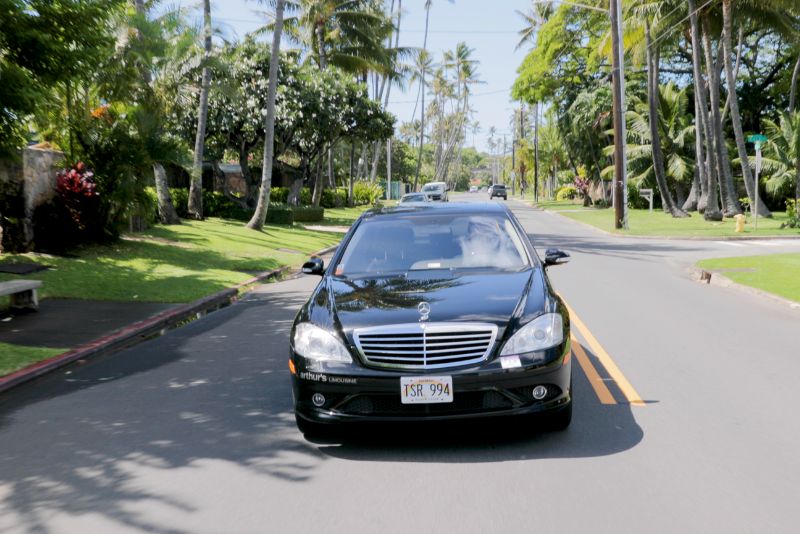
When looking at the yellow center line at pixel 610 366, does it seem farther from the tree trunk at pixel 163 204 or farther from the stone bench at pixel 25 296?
the tree trunk at pixel 163 204

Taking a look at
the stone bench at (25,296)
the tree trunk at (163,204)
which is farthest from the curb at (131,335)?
the tree trunk at (163,204)

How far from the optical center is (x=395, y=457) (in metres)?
5.14

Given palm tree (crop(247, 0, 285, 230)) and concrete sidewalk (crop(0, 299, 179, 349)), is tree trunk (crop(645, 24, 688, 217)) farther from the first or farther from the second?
concrete sidewalk (crop(0, 299, 179, 349))

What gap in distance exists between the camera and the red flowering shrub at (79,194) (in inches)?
678

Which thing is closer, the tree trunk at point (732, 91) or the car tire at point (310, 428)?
the car tire at point (310, 428)

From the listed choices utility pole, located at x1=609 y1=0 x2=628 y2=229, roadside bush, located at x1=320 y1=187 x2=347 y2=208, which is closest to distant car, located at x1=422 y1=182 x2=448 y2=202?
roadside bush, located at x1=320 y1=187 x2=347 y2=208

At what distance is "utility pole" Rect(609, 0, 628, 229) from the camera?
3027cm

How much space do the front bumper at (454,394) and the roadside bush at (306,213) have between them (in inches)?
1189

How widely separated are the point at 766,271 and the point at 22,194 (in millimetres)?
14863

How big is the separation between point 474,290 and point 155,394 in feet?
10.5

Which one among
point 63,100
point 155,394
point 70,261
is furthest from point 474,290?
point 63,100

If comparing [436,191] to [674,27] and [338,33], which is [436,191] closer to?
[338,33]

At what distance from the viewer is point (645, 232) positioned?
96.6ft

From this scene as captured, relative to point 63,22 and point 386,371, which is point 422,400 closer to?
point 386,371
